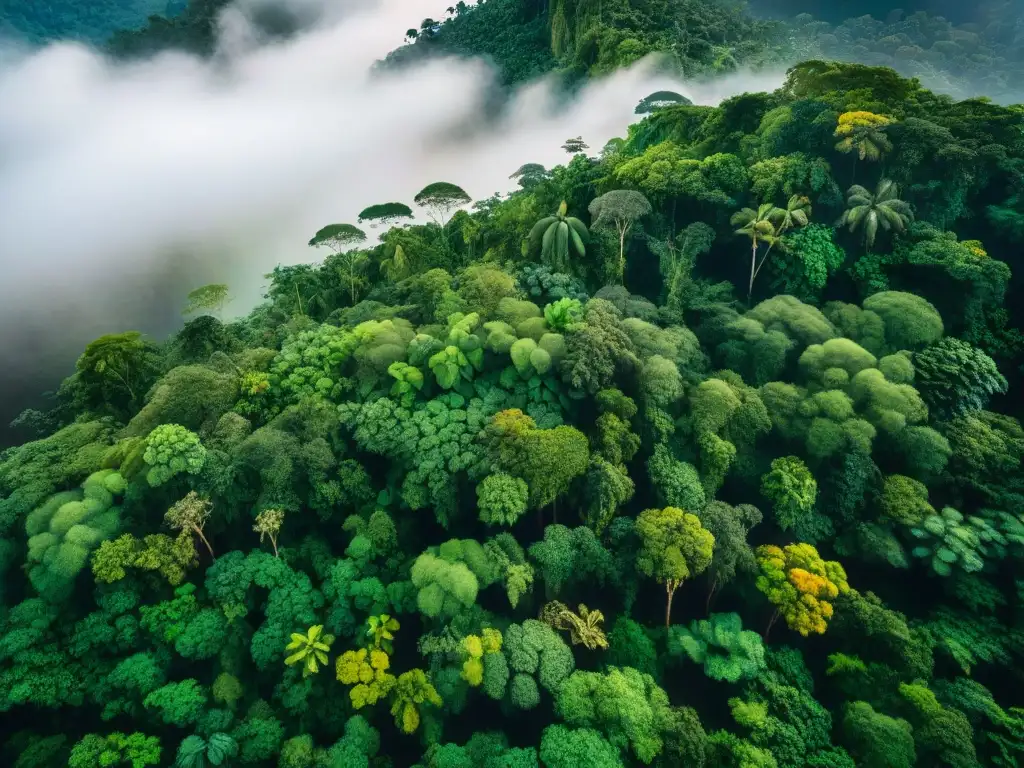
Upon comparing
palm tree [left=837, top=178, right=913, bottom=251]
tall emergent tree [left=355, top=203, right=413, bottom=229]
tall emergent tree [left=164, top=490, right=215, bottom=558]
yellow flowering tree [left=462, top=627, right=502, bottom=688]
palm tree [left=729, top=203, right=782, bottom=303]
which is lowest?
yellow flowering tree [left=462, top=627, right=502, bottom=688]

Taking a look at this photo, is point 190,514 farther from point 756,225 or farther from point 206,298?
point 756,225

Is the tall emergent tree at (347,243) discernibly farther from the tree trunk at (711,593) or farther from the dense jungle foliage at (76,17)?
the dense jungle foliage at (76,17)

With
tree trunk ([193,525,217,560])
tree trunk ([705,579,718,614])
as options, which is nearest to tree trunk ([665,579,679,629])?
tree trunk ([705,579,718,614])

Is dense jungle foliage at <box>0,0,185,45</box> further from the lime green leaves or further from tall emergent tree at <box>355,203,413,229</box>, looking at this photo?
the lime green leaves

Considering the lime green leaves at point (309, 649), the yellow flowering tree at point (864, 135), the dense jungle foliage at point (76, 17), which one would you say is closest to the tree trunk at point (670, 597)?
the lime green leaves at point (309, 649)

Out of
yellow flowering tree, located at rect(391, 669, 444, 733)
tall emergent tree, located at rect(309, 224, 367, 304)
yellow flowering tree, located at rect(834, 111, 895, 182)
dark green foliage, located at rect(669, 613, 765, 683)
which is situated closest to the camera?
yellow flowering tree, located at rect(391, 669, 444, 733)

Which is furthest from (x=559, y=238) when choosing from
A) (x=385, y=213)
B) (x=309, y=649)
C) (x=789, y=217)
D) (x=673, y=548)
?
(x=309, y=649)
